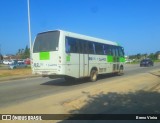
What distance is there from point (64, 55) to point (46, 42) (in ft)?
4.82

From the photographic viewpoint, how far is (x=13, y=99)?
39.8 feet

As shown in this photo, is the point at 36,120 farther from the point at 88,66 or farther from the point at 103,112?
the point at 88,66

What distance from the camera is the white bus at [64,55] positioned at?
16.6 meters

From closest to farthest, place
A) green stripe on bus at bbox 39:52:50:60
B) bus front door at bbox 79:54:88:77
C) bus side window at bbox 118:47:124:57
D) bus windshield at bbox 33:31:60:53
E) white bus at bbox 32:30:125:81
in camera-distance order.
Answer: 1. white bus at bbox 32:30:125:81
2. bus windshield at bbox 33:31:60:53
3. green stripe on bus at bbox 39:52:50:60
4. bus front door at bbox 79:54:88:77
5. bus side window at bbox 118:47:124:57

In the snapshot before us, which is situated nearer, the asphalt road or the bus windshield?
the asphalt road

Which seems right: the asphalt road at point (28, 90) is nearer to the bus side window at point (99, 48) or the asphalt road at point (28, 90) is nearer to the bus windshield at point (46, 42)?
the bus windshield at point (46, 42)

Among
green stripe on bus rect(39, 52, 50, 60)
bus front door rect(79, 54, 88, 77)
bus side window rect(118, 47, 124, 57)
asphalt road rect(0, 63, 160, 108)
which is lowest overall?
asphalt road rect(0, 63, 160, 108)

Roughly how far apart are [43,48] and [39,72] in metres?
1.40

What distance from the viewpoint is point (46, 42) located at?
17.3m

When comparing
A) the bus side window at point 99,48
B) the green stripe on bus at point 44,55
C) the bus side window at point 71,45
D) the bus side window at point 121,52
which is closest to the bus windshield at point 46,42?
the green stripe on bus at point 44,55

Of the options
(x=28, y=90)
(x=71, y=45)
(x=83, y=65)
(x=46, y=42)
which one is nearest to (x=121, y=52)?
(x=83, y=65)

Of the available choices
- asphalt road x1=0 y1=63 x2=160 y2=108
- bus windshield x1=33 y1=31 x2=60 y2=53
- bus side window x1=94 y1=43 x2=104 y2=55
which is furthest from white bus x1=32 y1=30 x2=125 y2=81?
asphalt road x1=0 y1=63 x2=160 y2=108

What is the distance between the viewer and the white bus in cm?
1662

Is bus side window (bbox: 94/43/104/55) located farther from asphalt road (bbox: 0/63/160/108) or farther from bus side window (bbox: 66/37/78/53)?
bus side window (bbox: 66/37/78/53)
